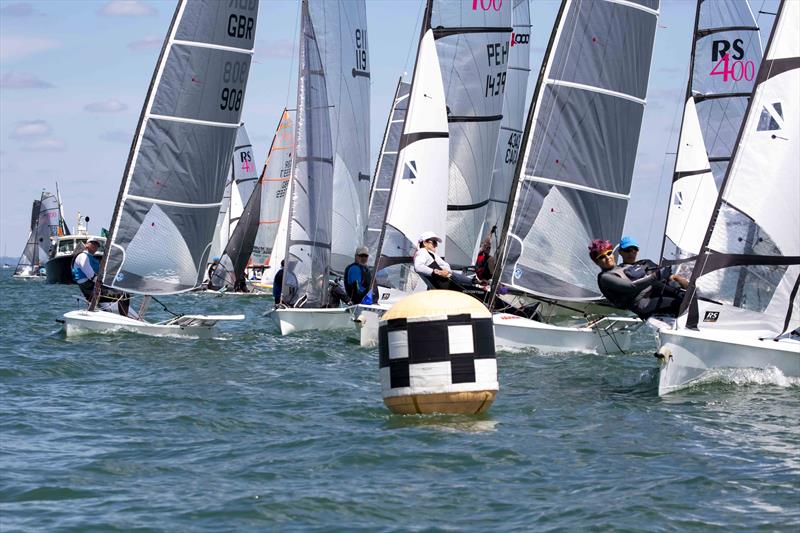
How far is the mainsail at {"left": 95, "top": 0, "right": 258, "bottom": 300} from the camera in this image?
18.2 meters

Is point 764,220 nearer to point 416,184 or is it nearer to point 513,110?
point 416,184

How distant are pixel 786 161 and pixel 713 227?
0.93 meters

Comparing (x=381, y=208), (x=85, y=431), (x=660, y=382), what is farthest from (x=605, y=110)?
(x=381, y=208)

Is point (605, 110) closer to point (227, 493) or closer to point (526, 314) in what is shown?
point (526, 314)

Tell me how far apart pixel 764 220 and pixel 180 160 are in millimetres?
9323

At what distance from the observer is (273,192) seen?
139ft

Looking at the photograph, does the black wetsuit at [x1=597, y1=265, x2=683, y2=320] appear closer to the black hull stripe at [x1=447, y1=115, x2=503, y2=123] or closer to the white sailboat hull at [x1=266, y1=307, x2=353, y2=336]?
the white sailboat hull at [x1=266, y1=307, x2=353, y2=336]

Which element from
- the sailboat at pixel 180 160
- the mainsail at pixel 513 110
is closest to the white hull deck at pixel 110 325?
the sailboat at pixel 180 160

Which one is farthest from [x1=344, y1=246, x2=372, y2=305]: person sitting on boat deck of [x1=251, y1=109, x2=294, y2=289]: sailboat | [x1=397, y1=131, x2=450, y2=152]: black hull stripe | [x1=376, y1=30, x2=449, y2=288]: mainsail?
[x1=251, y1=109, x2=294, y2=289]: sailboat

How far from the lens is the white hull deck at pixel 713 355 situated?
38.2 feet

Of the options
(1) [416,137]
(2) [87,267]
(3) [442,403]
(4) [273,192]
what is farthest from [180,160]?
(4) [273,192]

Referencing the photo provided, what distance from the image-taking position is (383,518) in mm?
7305

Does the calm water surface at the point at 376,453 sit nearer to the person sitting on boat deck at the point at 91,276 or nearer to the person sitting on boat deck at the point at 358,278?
the person sitting on boat deck at the point at 91,276

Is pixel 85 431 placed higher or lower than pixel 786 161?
lower
